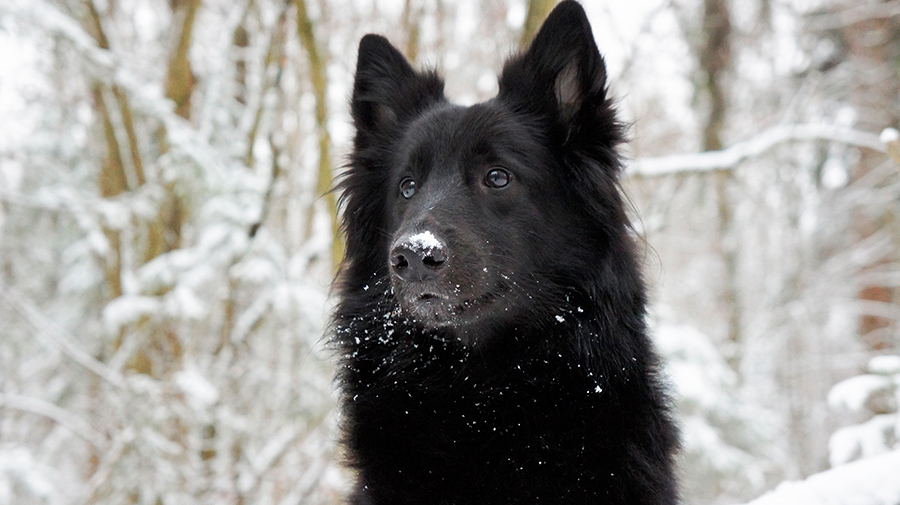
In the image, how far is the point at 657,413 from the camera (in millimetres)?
2865

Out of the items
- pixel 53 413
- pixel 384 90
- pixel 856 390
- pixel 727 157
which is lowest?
pixel 53 413

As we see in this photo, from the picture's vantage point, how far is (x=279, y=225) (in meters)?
Answer: 9.23

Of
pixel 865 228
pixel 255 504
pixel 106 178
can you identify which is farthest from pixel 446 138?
pixel 865 228

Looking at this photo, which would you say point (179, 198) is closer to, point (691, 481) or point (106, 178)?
point (106, 178)

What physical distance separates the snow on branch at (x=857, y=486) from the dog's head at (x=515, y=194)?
3.90ft

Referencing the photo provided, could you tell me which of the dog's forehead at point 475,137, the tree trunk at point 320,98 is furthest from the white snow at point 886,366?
the tree trunk at point 320,98

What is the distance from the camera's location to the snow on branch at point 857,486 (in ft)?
6.95

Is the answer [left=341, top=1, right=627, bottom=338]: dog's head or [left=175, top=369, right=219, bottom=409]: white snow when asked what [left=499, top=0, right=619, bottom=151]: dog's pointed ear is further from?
[left=175, top=369, right=219, bottom=409]: white snow

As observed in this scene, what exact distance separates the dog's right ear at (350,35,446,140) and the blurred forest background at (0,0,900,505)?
0.74 feet

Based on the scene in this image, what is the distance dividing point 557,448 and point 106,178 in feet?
24.3

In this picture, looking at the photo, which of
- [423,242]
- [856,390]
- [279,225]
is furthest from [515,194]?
[279,225]

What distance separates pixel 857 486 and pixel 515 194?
1715 mm

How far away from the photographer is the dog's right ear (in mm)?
3709

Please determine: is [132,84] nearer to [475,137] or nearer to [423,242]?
[475,137]
